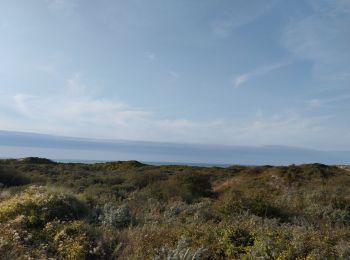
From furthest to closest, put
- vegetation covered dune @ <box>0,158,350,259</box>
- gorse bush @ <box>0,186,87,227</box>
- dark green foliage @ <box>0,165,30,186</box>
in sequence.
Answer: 1. dark green foliage @ <box>0,165,30,186</box>
2. gorse bush @ <box>0,186,87,227</box>
3. vegetation covered dune @ <box>0,158,350,259</box>

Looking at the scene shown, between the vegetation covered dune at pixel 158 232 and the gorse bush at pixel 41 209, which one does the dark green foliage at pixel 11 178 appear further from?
the gorse bush at pixel 41 209

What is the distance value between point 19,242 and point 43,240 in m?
0.53

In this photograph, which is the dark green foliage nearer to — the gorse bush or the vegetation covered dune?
the vegetation covered dune

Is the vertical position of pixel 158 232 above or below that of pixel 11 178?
below

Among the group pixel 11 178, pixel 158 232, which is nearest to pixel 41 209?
pixel 158 232

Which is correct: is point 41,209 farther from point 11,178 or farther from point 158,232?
point 11,178

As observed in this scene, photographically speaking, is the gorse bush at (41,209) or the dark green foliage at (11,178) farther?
the dark green foliage at (11,178)

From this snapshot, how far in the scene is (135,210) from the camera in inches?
410

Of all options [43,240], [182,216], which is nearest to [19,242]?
[43,240]

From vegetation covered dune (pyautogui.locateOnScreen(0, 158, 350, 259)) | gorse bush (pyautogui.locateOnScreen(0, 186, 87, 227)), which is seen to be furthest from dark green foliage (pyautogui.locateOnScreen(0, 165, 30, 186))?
gorse bush (pyautogui.locateOnScreen(0, 186, 87, 227))

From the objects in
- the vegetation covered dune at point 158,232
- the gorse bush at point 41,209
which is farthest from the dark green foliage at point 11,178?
the gorse bush at point 41,209

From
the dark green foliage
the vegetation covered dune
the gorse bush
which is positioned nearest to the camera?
the vegetation covered dune

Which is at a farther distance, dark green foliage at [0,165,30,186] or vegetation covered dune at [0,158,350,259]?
dark green foliage at [0,165,30,186]

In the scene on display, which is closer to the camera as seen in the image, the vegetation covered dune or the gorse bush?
the vegetation covered dune
